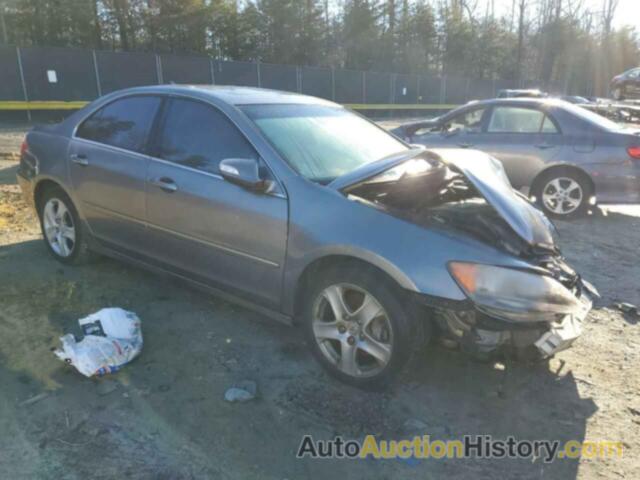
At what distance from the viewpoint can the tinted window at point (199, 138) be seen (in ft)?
10.9

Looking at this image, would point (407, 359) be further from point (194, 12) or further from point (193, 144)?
point (194, 12)

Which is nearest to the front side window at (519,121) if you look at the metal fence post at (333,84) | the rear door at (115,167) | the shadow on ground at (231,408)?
the shadow on ground at (231,408)

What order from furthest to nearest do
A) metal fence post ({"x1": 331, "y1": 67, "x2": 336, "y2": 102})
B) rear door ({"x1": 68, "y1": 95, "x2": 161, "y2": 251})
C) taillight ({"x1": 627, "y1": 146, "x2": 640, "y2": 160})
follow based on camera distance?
metal fence post ({"x1": 331, "y1": 67, "x2": 336, "y2": 102}), taillight ({"x1": 627, "y1": 146, "x2": 640, "y2": 160}), rear door ({"x1": 68, "y1": 95, "x2": 161, "y2": 251})

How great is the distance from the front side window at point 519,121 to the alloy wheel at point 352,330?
17.3ft

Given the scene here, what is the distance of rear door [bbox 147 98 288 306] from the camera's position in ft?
10.1

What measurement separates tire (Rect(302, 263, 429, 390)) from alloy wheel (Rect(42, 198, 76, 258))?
260 cm

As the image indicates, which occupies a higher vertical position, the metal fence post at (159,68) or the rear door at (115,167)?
the metal fence post at (159,68)

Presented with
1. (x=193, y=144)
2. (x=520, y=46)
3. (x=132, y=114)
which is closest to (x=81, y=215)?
(x=132, y=114)

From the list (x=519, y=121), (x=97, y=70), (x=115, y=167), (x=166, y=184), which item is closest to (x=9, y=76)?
(x=97, y=70)

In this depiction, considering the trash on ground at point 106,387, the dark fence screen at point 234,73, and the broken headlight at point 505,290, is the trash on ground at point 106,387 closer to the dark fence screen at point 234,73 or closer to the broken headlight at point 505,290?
the broken headlight at point 505,290

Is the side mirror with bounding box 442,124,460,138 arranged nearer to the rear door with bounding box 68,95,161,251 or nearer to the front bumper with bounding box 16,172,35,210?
the rear door with bounding box 68,95,161,251

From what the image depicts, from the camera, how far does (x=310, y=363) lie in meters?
3.18

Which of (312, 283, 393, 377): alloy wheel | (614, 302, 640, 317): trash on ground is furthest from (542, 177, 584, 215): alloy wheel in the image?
(312, 283, 393, 377): alloy wheel

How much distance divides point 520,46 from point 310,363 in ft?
151
